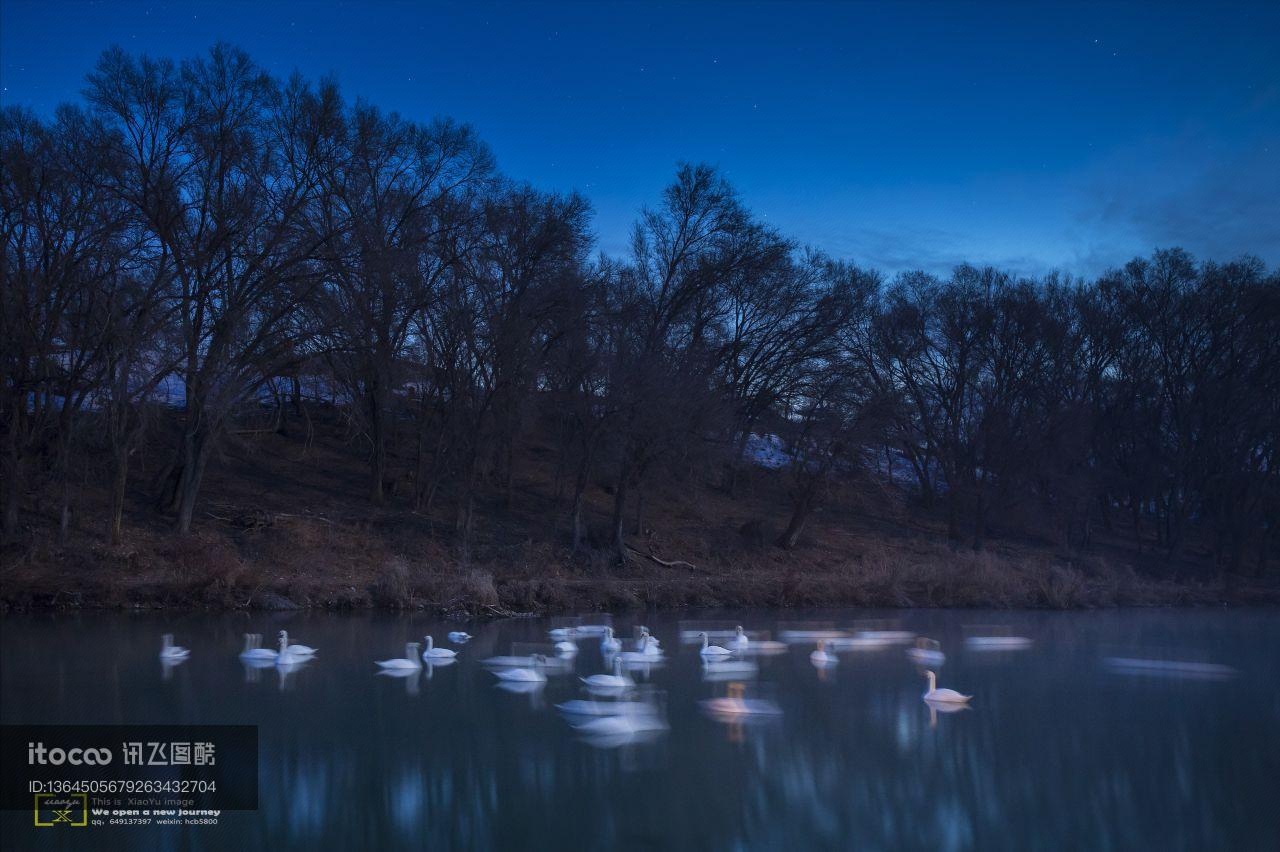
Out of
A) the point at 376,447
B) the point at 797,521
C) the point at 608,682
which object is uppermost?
the point at 376,447

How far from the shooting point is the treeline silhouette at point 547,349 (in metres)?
22.4

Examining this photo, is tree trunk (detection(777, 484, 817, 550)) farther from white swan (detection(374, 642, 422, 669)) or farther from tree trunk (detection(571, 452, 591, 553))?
white swan (detection(374, 642, 422, 669))

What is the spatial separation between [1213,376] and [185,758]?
39.9 meters

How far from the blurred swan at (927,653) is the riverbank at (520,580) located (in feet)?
22.5

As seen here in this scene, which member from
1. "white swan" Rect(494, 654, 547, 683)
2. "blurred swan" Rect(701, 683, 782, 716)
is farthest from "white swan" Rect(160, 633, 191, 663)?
"blurred swan" Rect(701, 683, 782, 716)

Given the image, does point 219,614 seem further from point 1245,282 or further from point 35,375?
point 1245,282

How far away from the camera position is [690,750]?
1108 centimetres

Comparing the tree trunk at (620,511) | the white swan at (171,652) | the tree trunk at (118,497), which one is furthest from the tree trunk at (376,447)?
the white swan at (171,652)

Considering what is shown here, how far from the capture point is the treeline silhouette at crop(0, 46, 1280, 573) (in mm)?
22359

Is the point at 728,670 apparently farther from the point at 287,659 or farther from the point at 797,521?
the point at 797,521

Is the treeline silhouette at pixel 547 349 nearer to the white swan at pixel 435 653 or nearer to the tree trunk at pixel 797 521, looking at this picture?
the tree trunk at pixel 797 521

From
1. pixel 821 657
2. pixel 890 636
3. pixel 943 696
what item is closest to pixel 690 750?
pixel 943 696

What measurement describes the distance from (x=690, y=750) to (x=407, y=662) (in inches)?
228

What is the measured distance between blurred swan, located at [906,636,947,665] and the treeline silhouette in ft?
34.7
